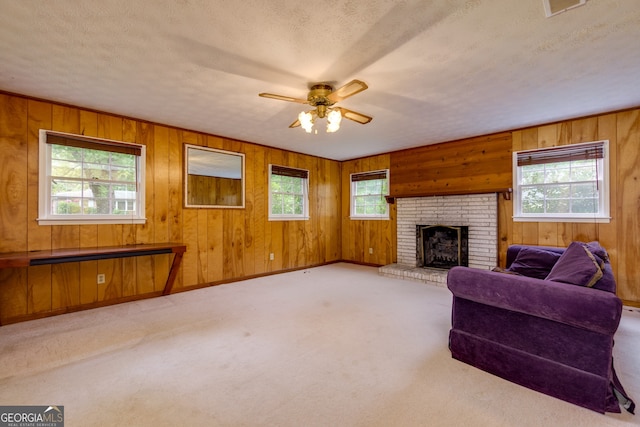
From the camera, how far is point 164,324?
9.51 ft

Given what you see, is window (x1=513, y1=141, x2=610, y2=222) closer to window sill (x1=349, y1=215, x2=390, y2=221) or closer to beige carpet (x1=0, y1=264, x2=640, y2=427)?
beige carpet (x1=0, y1=264, x2=640, y2=427)

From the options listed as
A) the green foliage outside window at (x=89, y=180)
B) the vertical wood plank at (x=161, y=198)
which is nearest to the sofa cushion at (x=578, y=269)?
the vertical wood plank at (x=161, y=198)

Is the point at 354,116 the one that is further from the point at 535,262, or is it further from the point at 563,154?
the point at 563,154

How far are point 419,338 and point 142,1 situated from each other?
3.32m

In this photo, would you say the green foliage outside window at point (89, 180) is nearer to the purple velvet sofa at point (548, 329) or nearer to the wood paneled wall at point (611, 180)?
the purple velvet sofa at point (548, 329)

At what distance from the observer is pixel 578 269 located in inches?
75.4

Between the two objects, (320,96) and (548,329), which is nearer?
(548,329)

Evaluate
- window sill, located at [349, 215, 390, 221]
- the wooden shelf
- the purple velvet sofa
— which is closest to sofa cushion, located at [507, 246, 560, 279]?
the purple velvet sofa

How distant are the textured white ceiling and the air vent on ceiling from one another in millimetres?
50

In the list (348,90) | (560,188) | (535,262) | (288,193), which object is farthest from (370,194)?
(348,90)

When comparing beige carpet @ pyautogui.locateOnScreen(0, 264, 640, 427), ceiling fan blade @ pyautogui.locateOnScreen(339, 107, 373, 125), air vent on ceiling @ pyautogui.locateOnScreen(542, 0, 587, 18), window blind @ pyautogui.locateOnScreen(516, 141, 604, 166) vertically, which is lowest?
beige carpet @ pyautogui.locateOnScreen(0, 264, 640, 427)

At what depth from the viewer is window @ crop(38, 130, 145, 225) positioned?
318 centimetres

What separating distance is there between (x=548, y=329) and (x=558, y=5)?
204 centimetres

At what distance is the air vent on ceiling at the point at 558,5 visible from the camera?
1.64 metres
